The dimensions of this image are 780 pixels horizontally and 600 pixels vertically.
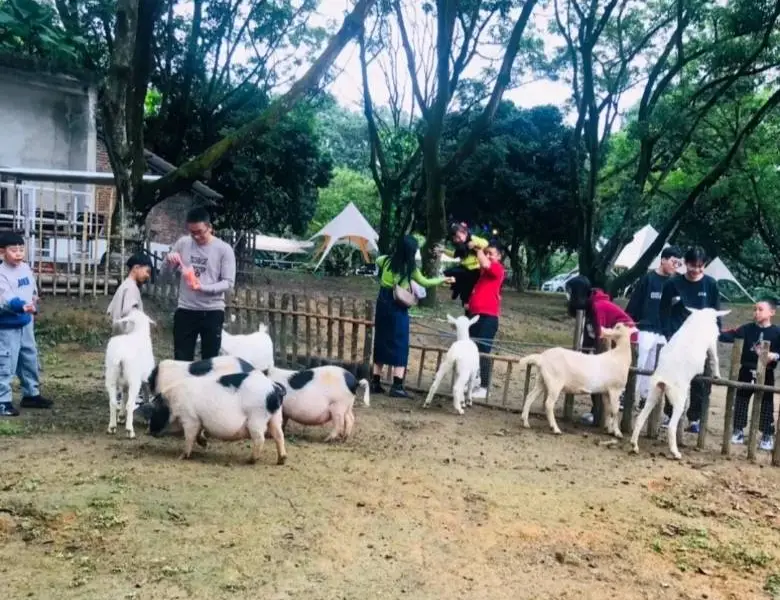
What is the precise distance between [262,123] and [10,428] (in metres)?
5.93

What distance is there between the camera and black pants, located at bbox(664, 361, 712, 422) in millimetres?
6641

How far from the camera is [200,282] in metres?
6.16

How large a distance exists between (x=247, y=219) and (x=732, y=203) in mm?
18451

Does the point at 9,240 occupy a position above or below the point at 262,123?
below

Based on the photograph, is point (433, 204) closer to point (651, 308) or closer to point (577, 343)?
point (577, 343)

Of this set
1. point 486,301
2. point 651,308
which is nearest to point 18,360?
Result: point 486,301

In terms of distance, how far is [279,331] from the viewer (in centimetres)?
934

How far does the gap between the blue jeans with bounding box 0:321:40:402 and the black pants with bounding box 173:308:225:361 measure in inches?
50.2

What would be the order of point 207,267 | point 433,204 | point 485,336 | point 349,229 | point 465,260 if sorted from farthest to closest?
point 349,229 → point 433,204 → point 485,336 → point 465,260 → point 207,267

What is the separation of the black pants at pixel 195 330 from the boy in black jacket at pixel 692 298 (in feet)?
13.8

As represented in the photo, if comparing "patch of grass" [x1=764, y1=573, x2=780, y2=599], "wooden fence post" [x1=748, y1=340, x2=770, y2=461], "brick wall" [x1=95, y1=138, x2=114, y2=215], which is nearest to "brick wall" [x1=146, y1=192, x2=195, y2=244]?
"brick wall" [x1=95, y1=138, x2=114, y2=215]

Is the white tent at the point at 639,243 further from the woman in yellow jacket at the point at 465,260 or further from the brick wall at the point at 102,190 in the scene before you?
the woman in yellow jacket at the point at 465,260

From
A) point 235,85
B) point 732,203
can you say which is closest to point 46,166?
point 235,85

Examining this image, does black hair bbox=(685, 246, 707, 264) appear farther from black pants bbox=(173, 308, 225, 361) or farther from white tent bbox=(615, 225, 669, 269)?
white tent bbox=(615, 225, 669, 269)
